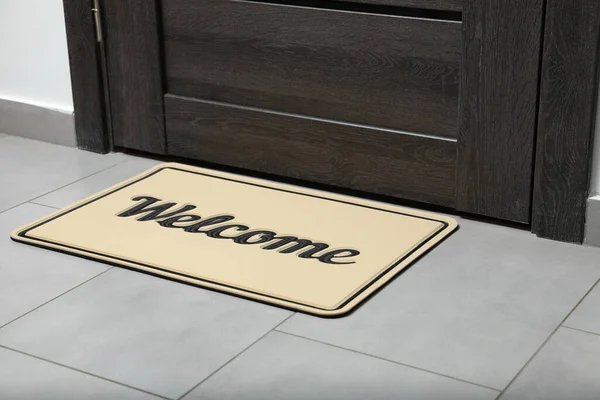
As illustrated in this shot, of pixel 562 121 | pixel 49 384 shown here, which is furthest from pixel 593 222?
pixel 49 384

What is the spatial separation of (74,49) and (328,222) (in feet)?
2.95

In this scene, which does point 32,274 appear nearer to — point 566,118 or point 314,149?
point 314,149

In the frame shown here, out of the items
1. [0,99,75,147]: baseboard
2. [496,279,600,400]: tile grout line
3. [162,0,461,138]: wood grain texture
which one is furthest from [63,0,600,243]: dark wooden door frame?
[0,99,75,147]: baseboard

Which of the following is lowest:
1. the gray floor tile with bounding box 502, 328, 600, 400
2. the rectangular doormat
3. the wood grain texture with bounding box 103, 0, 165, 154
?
the gray floor tile with bounding box 502, 328, 600, 400

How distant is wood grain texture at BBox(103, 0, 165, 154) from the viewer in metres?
2.46

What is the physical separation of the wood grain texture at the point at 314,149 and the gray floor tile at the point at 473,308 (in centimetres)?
19

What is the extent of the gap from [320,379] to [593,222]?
772 millimetres

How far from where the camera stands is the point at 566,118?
6.56 feet

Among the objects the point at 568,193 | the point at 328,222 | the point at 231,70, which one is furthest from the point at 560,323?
the point at 231,70

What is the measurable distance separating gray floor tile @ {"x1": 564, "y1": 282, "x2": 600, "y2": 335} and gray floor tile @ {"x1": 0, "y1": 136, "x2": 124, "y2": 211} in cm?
129

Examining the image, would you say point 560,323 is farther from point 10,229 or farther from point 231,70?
point 10,229

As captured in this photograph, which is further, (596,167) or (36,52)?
(36,52)

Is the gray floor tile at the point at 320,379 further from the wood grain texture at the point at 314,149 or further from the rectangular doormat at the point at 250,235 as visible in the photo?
the wood grain texture at the point at 314,149

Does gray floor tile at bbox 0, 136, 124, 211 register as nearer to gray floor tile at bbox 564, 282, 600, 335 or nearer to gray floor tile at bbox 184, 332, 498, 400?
gray floor tile at bbox 184, 332, 498, 400
